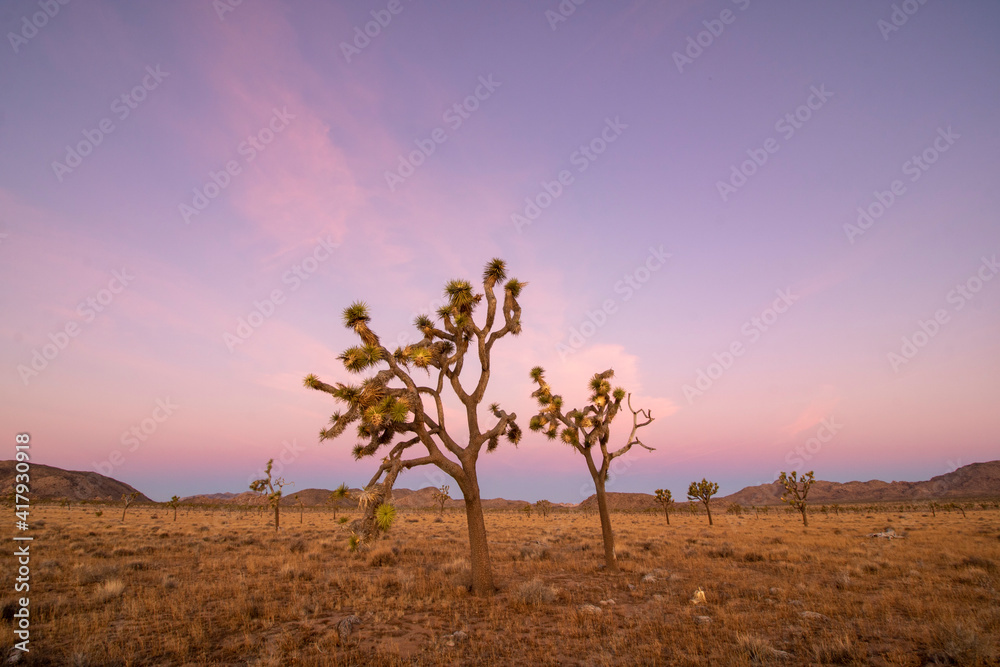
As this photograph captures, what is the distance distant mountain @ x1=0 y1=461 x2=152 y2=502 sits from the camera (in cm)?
12838

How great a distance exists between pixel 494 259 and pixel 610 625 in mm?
11374

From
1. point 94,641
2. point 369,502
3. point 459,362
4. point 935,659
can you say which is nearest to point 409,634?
point 369,502

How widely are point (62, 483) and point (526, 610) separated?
641 ft

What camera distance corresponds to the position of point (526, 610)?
11.5 metres

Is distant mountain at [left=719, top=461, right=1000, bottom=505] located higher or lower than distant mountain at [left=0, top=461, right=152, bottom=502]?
lower

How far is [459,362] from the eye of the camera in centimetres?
1432

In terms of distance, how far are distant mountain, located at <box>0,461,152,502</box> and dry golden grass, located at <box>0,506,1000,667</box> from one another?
499ft

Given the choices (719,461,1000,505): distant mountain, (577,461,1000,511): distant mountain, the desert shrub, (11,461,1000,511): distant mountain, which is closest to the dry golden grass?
the desert shrub

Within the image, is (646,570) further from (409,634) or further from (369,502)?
(369,502)

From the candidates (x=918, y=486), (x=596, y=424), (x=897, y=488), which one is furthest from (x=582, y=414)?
(x=918, y=486)

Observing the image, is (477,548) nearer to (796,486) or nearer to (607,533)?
(607,533)

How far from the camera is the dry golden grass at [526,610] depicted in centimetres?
834

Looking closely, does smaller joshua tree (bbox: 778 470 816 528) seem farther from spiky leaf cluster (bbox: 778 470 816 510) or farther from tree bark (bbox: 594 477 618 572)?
tree bark (bbox: 594 477 618 572)

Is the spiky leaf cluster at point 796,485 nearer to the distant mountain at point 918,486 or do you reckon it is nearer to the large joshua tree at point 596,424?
the large joshua tree at point 596,424
